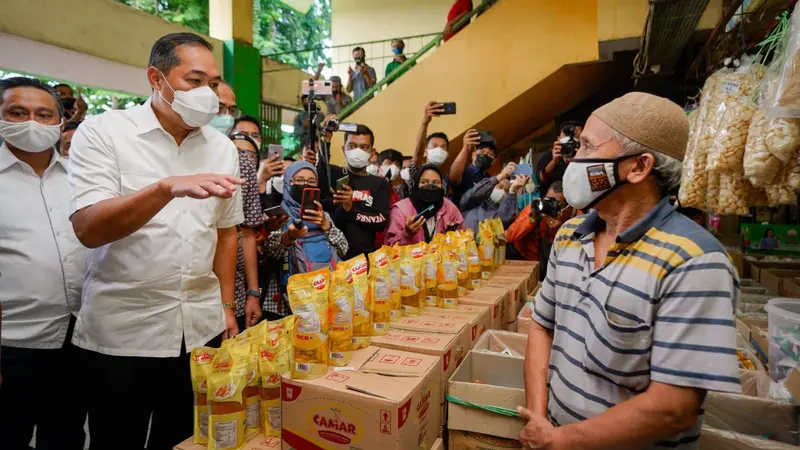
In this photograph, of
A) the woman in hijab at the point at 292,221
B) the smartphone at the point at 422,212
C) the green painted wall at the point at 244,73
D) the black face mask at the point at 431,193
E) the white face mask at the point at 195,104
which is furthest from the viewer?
the green painted wall at the point at 244,73

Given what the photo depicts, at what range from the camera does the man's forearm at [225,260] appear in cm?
165

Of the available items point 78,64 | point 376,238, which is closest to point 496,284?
point 376,238

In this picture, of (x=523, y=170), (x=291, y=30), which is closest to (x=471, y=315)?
(x=523, y=170)

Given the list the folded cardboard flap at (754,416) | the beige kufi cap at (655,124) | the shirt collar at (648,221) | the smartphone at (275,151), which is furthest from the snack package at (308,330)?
the smartphone at (275,151)

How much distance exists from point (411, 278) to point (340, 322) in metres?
0.51

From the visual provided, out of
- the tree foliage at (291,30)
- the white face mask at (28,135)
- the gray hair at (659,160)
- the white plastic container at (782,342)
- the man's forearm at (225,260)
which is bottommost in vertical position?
the white plastic container at (782,342)

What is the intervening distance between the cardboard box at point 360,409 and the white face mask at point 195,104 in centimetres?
86

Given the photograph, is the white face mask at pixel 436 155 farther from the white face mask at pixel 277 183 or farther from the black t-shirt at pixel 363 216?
the white face mask at pixel 277 183

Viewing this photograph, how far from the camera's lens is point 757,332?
1.93 meters

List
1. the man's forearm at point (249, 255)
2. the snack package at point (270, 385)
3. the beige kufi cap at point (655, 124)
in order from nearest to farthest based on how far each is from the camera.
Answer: the beige kufi cap at point (655, 124)
the snack package at point (270, 385)
the man's forearm at point (249, 255)

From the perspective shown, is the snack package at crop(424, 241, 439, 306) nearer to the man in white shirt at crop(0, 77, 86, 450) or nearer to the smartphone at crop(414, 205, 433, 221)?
the smartphone at crop(414, 205, 433, 221)

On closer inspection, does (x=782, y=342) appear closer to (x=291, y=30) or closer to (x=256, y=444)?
(x=256, y=444)

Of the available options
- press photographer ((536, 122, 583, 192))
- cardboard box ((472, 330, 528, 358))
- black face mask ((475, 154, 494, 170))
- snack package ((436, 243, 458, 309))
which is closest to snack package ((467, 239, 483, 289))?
snack package ((436, 243, 458, 309))

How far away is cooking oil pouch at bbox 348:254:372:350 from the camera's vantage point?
148 centimetres
